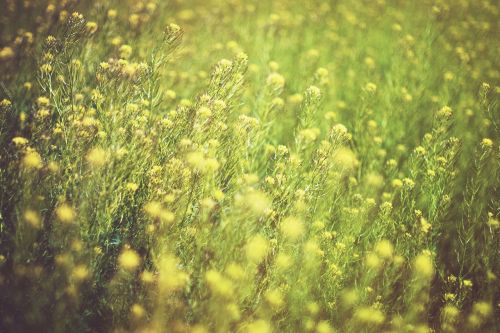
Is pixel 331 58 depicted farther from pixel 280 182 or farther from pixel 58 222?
pixel 58 222

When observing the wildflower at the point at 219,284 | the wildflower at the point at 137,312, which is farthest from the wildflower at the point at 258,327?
the wildflower at the point at 137,312

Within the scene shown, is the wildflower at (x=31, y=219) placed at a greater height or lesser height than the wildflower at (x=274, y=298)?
greater

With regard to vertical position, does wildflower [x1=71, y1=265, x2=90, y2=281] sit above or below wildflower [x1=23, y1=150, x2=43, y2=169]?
below

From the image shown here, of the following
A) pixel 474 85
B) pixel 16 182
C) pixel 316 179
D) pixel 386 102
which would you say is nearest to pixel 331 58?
pixel 386 102

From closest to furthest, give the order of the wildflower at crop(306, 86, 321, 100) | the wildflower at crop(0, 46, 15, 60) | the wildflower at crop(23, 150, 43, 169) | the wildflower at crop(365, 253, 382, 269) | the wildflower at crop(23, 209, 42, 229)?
the wildflower at crop(23, 209, 42, 229), the wildflower at crop(23, 150, 43, 169), the wildflower at crop(365, 253, 382, 269), the wildflower at crop(306, 86, 321, 100), the wildflower at crop(0, 46, 15, 60)

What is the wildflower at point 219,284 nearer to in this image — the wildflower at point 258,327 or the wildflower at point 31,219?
the wildflower at point 258,327

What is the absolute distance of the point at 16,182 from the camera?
63.1 inches

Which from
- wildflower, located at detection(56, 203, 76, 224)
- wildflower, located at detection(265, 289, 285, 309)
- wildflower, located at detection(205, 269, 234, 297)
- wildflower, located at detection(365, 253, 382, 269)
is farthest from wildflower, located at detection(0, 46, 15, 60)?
wildflower, located at detection(365, 253, 382, 269)

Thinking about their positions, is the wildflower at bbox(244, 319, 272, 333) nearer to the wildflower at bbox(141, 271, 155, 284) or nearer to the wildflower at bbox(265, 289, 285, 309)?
the wildflower at bbox(265, 289, 285, 309)

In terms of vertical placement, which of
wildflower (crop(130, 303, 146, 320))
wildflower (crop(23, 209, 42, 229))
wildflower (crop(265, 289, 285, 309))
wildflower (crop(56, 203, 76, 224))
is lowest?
wildflower (crop(265, 289, 285, 309))

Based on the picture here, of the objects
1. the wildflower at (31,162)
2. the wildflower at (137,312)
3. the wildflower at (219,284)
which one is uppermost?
the wildflower at (31,162)

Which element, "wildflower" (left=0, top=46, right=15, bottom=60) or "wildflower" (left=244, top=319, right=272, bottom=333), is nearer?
"wildflower" (left=244, top=319, right=272, bottom=333)

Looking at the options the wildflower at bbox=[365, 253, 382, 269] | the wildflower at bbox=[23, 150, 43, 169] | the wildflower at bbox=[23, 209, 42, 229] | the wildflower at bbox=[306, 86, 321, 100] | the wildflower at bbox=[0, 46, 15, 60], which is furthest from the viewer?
the wildflower at bbox=[0, 46, 15, 60]

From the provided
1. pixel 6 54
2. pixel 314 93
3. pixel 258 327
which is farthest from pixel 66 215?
pixel 6 54
